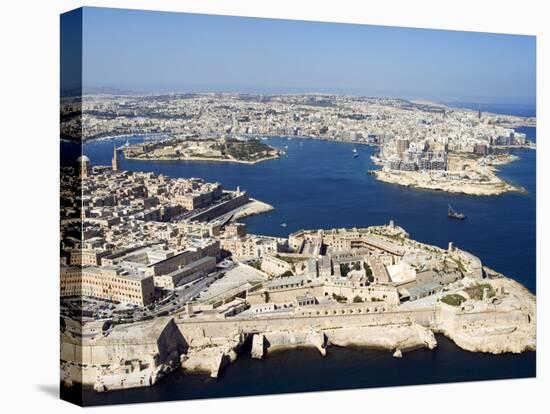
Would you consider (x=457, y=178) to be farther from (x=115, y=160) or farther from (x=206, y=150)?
(x=115, y=160)

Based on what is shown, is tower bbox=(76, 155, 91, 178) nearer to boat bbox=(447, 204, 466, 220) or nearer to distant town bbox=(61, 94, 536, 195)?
distant town bbox=(61, 94, 536, 195)

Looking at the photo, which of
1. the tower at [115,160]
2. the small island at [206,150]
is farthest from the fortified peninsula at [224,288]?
the small island at [206,150]

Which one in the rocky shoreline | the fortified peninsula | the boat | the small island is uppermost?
the small island

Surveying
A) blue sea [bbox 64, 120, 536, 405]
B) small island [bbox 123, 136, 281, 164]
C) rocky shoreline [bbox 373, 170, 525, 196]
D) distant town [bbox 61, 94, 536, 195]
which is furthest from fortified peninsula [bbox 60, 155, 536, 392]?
rocky shoreline [bbox 373, 170, 525, 196]

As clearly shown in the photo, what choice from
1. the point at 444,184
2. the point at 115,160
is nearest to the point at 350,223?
the point at 444,184

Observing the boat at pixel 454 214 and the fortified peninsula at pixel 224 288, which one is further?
the boat at pixel 454 214

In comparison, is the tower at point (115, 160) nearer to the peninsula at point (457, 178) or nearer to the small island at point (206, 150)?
the small island at point (206, 150)

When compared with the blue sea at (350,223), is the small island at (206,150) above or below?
above

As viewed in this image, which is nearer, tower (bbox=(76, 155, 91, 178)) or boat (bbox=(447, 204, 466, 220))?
tower (bbox=(76, 155, 91, 178))
